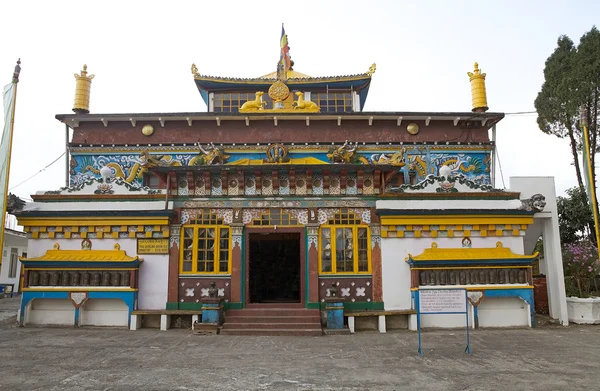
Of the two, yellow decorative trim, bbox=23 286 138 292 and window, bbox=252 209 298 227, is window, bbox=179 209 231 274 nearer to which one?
window, bbox=252 209 298 227

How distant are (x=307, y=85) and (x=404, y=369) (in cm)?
1733

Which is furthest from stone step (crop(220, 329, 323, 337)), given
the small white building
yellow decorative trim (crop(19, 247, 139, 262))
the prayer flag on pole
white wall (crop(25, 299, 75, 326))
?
the small white building

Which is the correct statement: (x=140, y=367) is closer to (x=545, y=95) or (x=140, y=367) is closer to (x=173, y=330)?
(x=173, y=330)

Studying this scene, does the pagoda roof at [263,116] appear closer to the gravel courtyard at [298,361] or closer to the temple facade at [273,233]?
the temple facade at [273,233]

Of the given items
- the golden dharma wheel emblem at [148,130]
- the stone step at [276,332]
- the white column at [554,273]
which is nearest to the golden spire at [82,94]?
the golden dharma wheel emblem at [148,130]

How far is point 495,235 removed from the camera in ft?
51.8

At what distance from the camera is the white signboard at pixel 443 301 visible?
11203 millimetres

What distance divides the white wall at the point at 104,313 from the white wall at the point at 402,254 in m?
8.65

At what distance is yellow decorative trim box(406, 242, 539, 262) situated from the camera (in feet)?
49.3

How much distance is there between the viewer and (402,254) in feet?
51.1

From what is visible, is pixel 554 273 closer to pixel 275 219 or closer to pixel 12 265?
pixel 275 219

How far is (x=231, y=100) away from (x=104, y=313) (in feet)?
42.2

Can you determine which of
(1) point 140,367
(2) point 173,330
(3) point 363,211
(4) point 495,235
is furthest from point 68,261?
(4) point 495,235

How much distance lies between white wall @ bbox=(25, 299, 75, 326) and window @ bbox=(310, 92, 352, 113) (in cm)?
1493
